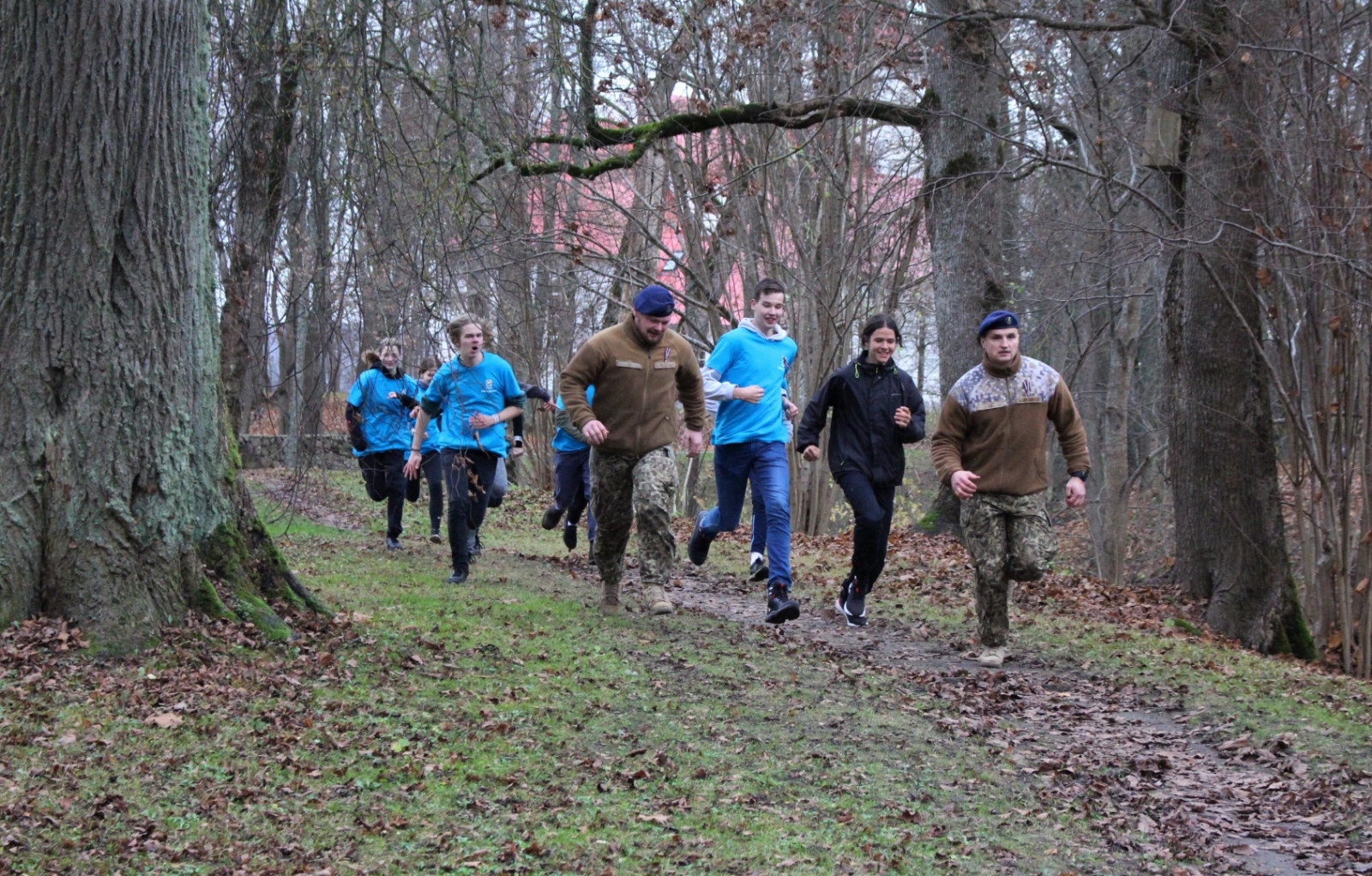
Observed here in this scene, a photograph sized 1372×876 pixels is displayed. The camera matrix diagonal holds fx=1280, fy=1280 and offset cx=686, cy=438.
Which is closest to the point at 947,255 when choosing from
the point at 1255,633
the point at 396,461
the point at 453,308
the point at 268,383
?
the point at 1255,633

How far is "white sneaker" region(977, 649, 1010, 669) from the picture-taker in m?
8.17

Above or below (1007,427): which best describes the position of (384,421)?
above

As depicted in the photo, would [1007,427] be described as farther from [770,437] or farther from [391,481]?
[391,481]

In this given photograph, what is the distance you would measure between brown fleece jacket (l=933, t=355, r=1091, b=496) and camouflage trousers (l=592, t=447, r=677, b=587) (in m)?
1.74

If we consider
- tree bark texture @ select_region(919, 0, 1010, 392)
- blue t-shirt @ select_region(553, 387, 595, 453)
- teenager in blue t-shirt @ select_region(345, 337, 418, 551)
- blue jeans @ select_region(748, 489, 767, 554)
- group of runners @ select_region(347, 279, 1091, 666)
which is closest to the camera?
group of runners @ select_region(347, 279, 1091, 666)

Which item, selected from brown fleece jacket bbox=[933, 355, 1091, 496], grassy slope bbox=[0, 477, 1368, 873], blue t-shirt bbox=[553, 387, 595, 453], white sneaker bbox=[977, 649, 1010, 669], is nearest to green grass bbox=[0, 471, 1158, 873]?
grassy slope bbox=[0, 477, 1368, 873]

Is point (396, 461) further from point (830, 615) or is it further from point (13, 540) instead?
point (13, 540)

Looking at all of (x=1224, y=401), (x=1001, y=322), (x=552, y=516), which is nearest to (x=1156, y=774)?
(x=1001, y=322)

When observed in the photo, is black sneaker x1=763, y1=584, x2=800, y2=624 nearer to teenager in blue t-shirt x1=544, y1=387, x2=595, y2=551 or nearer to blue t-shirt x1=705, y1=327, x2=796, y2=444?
blue t-shirt x1=705, y1=327, x2=796, y2=444

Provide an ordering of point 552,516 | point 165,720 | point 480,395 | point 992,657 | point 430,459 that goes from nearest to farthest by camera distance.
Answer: point 165,720 → point 992,657 → point 480,395 → point 430,459 → point 552,516

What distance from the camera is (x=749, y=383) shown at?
370 inches

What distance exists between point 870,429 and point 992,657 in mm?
1741

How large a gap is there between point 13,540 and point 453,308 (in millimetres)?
3345

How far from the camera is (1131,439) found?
30.1 metres
